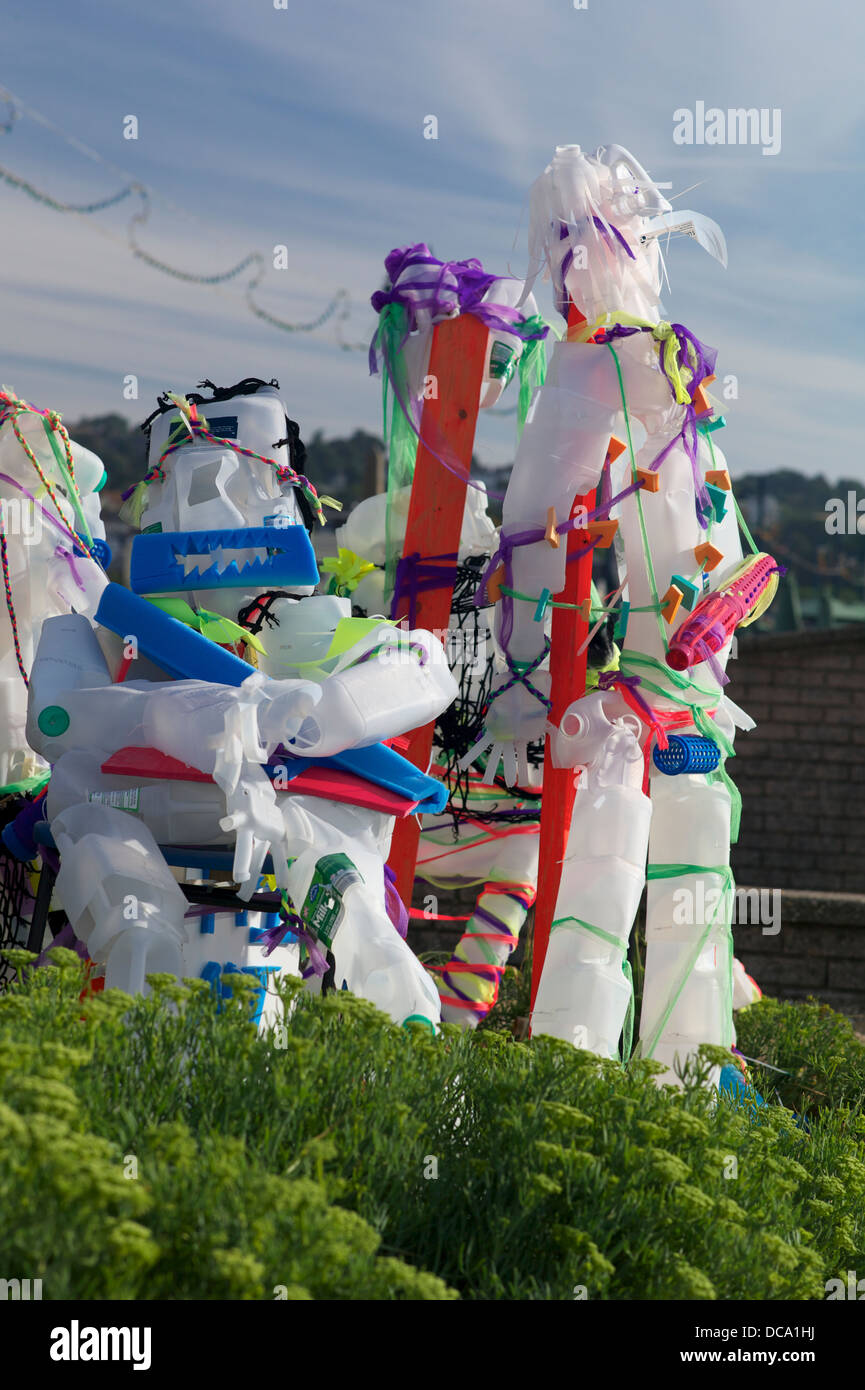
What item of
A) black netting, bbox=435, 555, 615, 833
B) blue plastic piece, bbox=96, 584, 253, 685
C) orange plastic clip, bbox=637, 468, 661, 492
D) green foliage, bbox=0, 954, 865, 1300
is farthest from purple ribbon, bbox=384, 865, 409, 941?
orange plastic clip, bbox=637, 468, 661, 492

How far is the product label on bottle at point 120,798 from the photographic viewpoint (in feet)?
9.85

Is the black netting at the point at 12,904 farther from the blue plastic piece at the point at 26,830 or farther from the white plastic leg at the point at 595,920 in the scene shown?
the white plastic leg at the point at 595,920

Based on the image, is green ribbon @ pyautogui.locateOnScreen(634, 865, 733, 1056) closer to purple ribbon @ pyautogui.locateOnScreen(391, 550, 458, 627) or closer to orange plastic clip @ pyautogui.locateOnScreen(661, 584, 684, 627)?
orange plastic clip @ pyautogui.locateOnScreen(661, 584, 684, 627)

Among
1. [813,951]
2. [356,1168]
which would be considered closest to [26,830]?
[356,1168]

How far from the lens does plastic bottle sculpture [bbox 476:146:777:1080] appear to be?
3.76 meters

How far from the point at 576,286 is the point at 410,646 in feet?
4.64

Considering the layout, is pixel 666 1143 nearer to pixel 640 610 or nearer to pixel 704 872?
pixel 704 872

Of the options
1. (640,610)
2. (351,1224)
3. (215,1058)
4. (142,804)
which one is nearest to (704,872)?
(640,610)

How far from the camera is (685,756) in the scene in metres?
3.90

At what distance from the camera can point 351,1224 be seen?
1.81 metres

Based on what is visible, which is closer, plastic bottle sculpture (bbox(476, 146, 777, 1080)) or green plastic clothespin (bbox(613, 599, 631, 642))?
plastic bottle sculpture (bbox(476, 146, 777, 1080))

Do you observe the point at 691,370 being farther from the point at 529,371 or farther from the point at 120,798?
the point at 120,798

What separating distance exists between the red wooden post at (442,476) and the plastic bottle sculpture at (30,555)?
1004 mm

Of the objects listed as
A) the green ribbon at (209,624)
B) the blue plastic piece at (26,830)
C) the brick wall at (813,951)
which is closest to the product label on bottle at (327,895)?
the green ribbon at (209,624)
